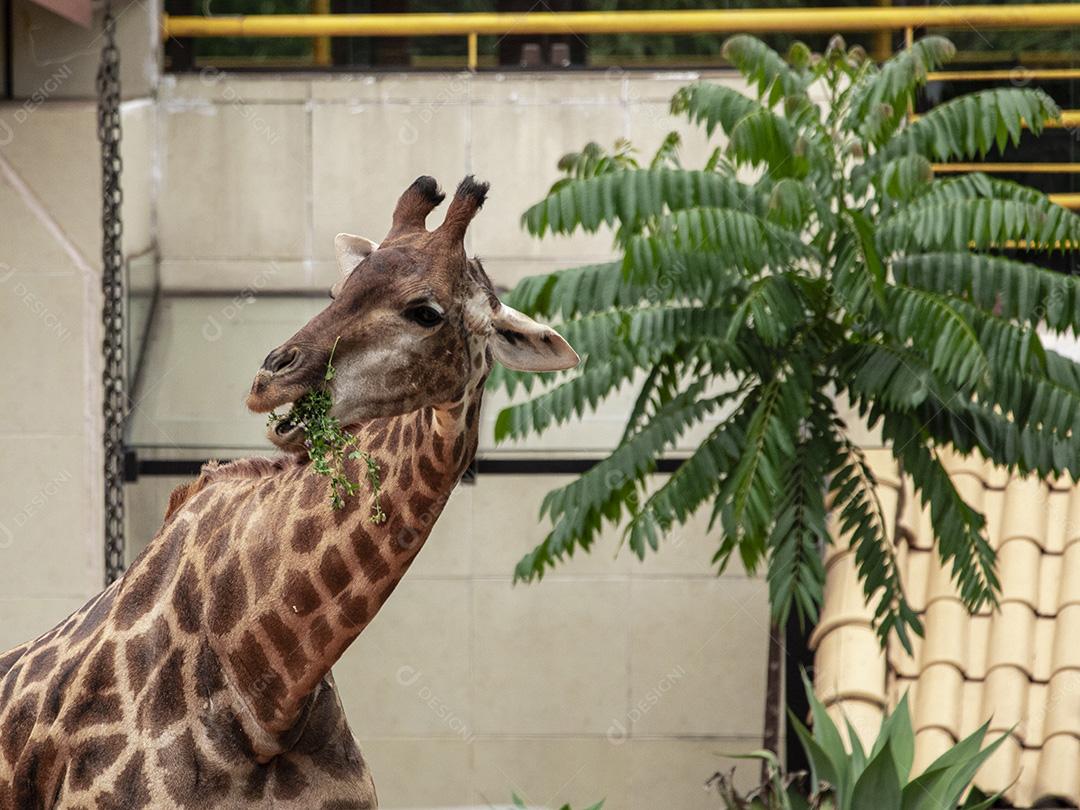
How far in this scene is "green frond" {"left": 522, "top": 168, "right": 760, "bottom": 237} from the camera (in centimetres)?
540

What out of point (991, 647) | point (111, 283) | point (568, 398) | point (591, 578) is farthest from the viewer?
point (591, 578)

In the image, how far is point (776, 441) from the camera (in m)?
5.36

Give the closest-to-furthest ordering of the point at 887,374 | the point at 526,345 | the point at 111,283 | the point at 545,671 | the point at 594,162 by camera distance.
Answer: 1. the point at 526,345
2. the point at 887,374
3. the point at 594,162
4. the point at 111,283
5. the point at 545,671

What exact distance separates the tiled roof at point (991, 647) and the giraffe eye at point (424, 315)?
401 cm

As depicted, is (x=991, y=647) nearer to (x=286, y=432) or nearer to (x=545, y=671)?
(x=545, y=671)

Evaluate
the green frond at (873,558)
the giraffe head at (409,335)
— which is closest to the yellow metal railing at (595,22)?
the green frond at (873,558)

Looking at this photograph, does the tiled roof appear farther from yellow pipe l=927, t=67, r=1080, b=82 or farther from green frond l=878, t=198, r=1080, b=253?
yellow pipe l=927, t=67, r=1080, b=82

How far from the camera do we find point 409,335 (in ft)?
7.86

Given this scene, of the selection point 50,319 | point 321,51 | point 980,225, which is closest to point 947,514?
point 980,225

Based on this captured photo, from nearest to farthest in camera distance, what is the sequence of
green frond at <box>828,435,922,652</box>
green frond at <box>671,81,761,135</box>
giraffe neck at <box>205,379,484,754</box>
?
giraffe neck at <box>205,379,484,754</box> → green frond at <box>828,435,922,652</box> → green frond at <box>671,81,761,135</box>

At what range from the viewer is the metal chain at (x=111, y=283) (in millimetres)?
6539

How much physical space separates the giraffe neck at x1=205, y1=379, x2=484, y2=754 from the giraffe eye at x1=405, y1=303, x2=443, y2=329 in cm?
16

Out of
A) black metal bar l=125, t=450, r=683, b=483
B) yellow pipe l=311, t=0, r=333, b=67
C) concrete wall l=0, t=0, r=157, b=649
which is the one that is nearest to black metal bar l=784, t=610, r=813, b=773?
black metal bar l=125, t=450, r=683, b=483

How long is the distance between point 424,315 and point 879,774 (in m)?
2.66
